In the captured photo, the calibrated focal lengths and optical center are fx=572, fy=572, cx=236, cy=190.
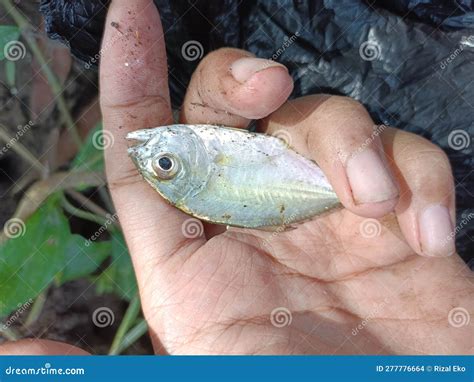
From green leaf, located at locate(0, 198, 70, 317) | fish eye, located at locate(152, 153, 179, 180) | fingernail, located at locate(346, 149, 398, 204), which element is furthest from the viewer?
green leaf, located at locate(0, 198, 70, 317)

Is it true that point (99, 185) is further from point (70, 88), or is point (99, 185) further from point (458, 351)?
point (458, 351)

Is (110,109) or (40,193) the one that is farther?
(40,193)

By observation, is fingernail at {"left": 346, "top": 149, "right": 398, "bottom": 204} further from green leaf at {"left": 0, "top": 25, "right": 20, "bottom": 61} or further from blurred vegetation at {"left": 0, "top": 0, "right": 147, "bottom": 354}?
green leaf at {"left": 0, "top": 25, "right": 20, "bottom": 61}

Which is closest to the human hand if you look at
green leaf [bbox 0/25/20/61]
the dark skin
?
the dark skin

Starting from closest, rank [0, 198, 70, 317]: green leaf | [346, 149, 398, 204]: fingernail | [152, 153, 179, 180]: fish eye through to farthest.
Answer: [346, 149, 398, 204]: fingernail, [152, 153, 179, 180]: fish eye, [0, 198, 70, 317]: green leaf

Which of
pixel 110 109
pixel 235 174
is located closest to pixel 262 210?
pixel 235 174

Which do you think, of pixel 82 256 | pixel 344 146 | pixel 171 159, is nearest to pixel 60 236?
pixel 82 256

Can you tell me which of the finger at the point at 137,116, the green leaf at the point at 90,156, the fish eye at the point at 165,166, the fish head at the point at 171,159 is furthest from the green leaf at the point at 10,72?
the fish eye at the point at 165,166
